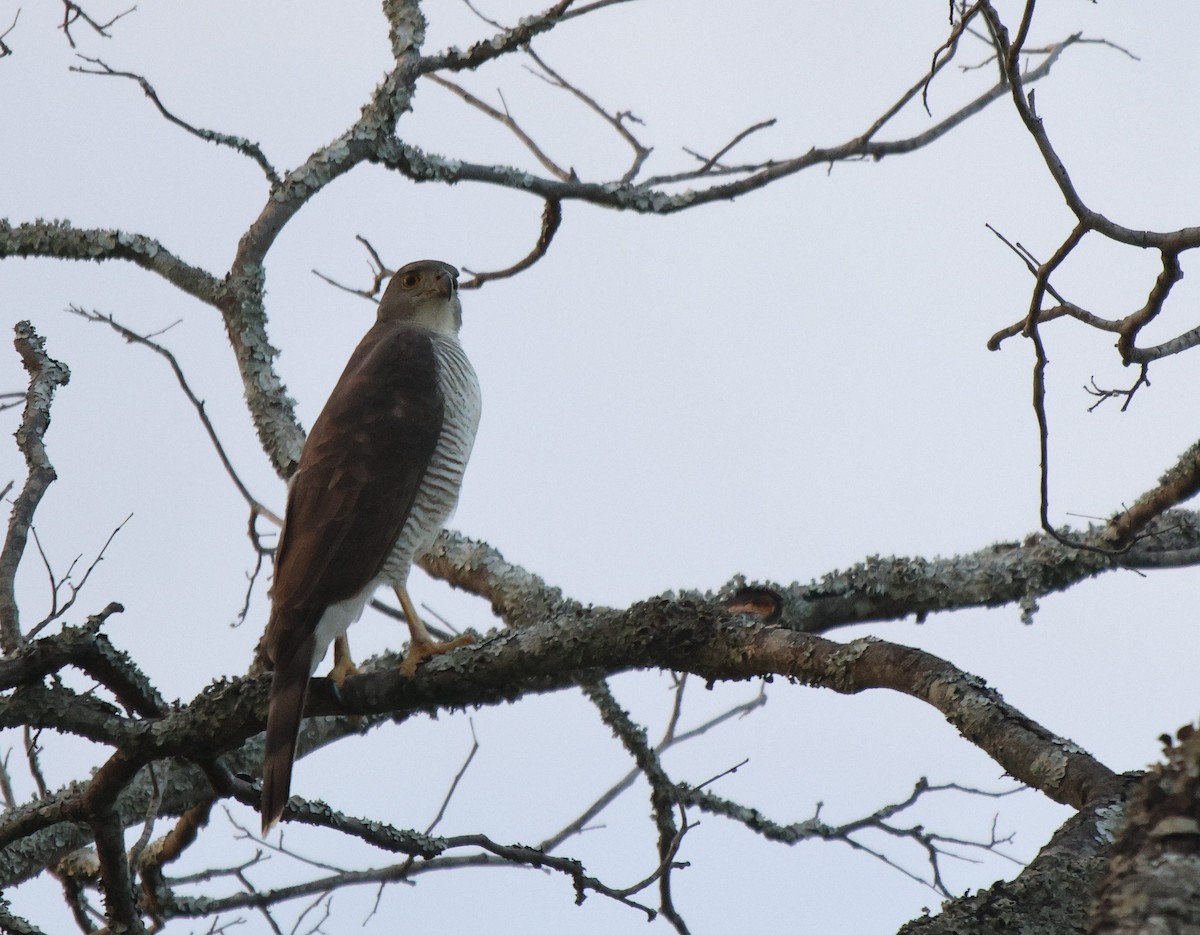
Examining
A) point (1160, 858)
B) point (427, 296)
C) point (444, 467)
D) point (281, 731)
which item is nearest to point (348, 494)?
point (444, 467)

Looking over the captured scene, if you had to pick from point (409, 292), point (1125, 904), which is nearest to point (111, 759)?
point (1125, 904)

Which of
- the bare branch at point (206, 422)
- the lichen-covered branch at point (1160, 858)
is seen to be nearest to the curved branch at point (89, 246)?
the bare branch at point (206, 422)

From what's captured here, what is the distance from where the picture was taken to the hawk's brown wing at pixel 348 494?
3.67 metres

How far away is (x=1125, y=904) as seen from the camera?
4.00 ft

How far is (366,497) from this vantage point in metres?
4.14

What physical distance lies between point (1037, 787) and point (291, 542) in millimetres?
2645

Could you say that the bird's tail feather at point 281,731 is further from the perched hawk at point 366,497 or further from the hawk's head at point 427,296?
the hawk's head at point 427,296

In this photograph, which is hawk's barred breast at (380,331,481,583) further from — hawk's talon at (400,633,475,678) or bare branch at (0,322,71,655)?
bare branch at (0,322,71,655)

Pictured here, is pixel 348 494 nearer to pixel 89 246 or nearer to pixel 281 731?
pixel 281 731

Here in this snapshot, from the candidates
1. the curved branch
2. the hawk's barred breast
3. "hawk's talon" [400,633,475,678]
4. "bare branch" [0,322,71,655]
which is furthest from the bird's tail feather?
the curved branch

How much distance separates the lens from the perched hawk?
371cm

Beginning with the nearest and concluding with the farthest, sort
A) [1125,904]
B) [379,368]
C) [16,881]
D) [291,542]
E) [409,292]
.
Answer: [1125,904] < [16,881] < [291,542] < [379,368] < [409,292]

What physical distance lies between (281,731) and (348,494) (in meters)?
1.07

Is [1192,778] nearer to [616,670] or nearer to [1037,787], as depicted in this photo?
[1037,787]
